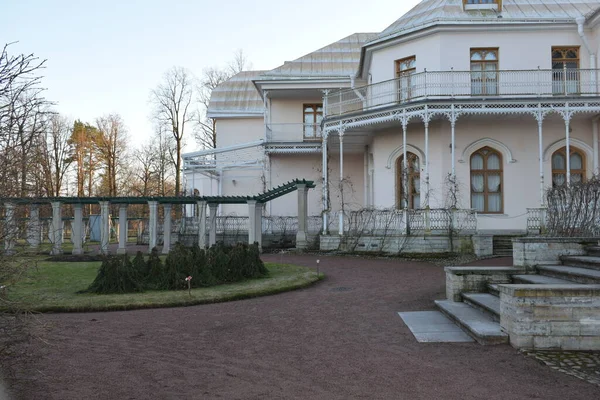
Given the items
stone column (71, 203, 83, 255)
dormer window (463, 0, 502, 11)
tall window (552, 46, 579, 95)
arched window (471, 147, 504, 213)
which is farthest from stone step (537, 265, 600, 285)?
stone column (71, 203, 83, 255)

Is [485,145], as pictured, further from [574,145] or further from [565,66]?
[565,66]

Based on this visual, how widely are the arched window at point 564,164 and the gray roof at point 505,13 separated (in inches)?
206

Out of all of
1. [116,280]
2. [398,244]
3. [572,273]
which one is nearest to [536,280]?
[572,273]

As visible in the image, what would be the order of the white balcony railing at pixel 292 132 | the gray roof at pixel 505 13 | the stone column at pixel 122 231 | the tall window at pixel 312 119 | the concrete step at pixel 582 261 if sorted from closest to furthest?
the concrete step at pixel 582 261 < the gray roof at pixel 505 13 < the stone column at pixel 122 231 < the white balcony railing at pixel 292 132 < the tall window at pixel 312 119

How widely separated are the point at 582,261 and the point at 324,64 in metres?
23.8

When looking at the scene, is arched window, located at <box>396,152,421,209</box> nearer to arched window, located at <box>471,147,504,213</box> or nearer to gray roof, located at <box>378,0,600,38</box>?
arched window, located at <box>471,147,504,213</box>

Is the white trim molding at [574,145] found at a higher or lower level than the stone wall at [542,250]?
higher

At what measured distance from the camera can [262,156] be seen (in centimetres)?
2877

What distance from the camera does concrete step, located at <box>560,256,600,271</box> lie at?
7738mm

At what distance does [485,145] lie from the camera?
20188 mm

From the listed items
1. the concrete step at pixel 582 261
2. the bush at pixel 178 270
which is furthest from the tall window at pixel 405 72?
the concrete step at pixel 582 261

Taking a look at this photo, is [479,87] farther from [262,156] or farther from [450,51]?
[262,156]

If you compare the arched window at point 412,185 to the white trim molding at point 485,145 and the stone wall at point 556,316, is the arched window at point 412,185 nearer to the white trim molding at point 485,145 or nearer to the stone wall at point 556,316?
the white trim molding at point 485,145

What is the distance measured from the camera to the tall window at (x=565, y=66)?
19875mm
